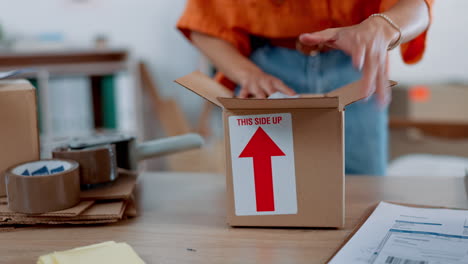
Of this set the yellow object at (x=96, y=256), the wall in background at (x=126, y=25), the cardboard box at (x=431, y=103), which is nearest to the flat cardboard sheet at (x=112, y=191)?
the yellow object at (x=96, y=256)

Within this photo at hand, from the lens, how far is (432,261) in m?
0.63

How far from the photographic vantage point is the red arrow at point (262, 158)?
0.76 metres

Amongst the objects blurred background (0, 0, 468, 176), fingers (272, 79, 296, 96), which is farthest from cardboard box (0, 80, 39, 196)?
blurred background (0, 0, 468, 176)

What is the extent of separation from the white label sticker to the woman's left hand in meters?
0.13

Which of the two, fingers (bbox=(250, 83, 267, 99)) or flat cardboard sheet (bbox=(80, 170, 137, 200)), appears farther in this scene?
fingers (bbox=(250, 83, 267, 99))

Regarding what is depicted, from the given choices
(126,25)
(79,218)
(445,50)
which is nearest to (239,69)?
(79,218)

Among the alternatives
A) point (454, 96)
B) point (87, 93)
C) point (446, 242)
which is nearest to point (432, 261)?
point (446, 242)

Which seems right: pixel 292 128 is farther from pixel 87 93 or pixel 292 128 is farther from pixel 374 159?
pixel 87 93

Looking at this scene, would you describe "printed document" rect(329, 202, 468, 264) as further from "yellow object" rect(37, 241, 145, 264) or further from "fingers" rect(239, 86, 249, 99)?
"fingers" rect(239, 86, 249, 99)

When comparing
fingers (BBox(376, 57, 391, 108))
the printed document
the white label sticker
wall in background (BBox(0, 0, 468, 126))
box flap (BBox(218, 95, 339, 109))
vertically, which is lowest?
the printed document

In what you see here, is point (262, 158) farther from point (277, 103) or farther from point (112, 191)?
point (112, 191)

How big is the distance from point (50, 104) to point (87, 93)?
0.24 meters

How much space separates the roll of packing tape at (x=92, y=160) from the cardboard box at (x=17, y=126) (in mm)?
48

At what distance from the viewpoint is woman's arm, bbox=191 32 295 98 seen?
3.44ft
